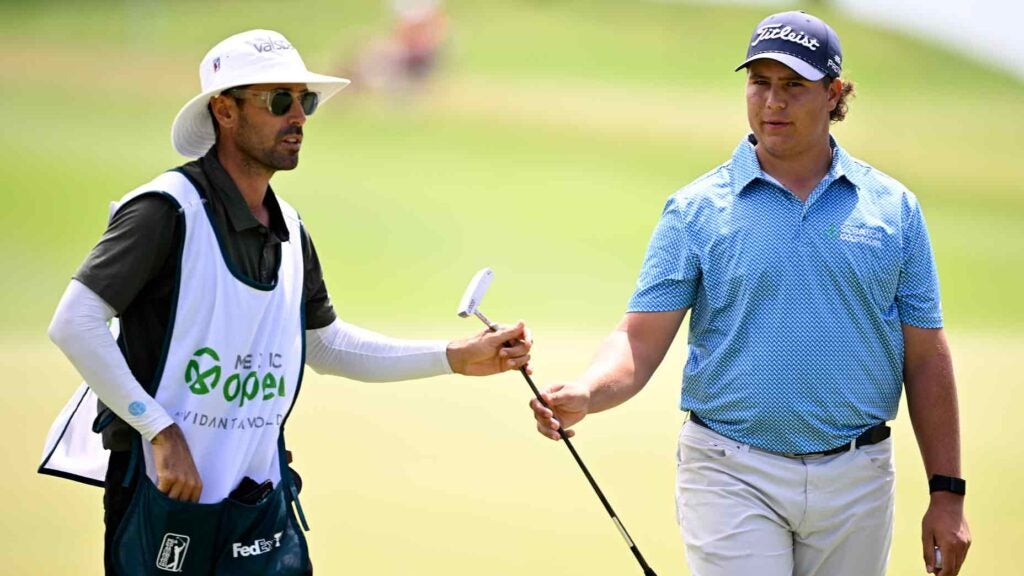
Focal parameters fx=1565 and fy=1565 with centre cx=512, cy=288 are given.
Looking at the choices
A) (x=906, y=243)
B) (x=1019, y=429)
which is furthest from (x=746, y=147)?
(x=1019, y=429)

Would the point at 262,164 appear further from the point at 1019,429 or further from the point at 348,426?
the point at 1019,429

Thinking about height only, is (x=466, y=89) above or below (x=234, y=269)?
above

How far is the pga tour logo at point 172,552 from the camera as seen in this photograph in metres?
3.01

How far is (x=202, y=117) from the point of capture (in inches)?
129

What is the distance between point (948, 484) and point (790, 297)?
21.6 inches

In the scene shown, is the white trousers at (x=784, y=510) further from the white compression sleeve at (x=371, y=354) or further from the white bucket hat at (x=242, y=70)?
the white bucket hat at (x=242, y=70)

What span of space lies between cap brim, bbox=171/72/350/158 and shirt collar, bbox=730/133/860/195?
2.84 ft

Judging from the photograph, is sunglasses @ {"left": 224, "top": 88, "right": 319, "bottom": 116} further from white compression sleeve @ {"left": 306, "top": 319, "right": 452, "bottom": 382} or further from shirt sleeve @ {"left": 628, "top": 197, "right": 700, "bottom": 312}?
shirt sleeve @ {"left": 628, "top": 197, "right": 700, "bottom": 312}

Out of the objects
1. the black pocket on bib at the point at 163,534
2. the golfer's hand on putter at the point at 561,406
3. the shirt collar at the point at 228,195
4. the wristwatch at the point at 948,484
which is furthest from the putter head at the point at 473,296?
the wristwatch at the point at 948,484

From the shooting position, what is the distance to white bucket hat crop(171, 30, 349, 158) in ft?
10.4

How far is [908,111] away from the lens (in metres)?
10.1

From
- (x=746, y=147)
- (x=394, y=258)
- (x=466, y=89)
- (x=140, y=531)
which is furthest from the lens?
(x=466, y=89)

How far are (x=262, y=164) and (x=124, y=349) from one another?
0.47 m

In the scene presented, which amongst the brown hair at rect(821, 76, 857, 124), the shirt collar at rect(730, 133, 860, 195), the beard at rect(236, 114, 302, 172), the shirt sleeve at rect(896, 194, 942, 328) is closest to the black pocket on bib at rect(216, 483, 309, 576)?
the beard at rect(236, 114, 302, 172)
